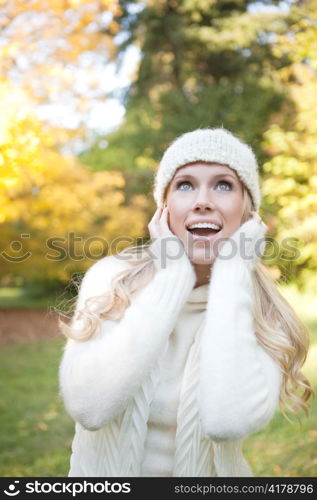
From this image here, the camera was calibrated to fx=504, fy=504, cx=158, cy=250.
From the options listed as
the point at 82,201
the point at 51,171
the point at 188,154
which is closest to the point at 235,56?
the point at 82,201

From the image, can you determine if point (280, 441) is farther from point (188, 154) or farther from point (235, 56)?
point (235, 56)

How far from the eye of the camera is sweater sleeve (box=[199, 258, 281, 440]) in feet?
5.13

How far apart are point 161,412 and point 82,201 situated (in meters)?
7.60

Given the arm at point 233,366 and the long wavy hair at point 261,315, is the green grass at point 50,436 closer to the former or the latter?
the long wavy hair at point 261,315

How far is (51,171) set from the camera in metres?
7.26

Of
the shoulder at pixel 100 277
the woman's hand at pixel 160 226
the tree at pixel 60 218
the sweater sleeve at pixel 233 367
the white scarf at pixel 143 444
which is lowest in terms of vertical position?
the white scarf at pixel 143 444

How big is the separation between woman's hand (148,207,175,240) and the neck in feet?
0.56

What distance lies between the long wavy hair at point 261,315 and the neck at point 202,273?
17 cm

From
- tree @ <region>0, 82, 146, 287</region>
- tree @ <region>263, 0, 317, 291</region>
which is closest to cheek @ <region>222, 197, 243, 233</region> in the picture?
tree @ <region>263, 0, 317, 291</region>

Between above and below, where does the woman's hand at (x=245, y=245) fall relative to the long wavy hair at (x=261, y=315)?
above

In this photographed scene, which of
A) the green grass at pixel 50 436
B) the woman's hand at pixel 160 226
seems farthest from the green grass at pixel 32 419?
the woman's hand at pixel 160 226

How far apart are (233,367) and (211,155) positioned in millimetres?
775

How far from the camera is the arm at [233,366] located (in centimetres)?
156

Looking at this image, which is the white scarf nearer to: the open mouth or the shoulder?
the shoulder
